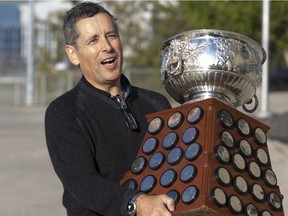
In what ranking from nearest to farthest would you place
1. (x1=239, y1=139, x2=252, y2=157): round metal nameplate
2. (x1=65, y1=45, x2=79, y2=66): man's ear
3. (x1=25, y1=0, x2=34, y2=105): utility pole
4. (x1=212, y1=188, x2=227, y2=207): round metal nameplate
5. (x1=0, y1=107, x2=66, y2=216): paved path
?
1. (x1=212, y1=188, x2=227, y2=207): round metal nameplate
2. (x1=239, y1=139, x2=252, y2=157): round metal nameplate
3. (x1=65, y1=45, x2=79, y2=66): man's ear
4. (x1=0, y1=107, x2=66, y2=216): paved path
5. (x1=25, y1=0, x2=34, y2=105): utility pole

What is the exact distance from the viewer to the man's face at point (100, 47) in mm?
3496

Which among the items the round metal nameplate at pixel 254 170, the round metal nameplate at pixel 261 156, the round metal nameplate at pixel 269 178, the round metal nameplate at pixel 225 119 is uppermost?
the round metal nameplate at pixel 225 119

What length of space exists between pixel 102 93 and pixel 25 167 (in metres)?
9.41

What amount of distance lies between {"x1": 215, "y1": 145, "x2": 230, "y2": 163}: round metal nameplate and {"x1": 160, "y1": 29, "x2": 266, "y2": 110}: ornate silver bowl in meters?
0.44

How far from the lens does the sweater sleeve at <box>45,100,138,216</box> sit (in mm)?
3232

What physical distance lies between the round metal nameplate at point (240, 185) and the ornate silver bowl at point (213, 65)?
0.49 metres

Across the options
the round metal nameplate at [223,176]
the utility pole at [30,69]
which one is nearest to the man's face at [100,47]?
the round metal nameplate at [223,176]

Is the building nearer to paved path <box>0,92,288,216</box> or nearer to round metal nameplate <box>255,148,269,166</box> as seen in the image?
paved path <box>0,92,288,216</box>

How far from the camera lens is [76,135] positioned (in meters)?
3.42

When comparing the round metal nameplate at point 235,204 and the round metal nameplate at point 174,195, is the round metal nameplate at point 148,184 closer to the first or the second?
the round metal nameplate at point 174,195

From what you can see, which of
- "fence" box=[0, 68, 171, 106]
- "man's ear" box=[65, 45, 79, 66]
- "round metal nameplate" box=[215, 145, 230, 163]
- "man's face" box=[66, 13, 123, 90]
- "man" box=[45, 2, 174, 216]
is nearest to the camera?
"round metal nameplate" box=[215, 145, 230, 163]

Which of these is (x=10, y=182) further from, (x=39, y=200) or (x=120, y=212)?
(x=120, y=212)

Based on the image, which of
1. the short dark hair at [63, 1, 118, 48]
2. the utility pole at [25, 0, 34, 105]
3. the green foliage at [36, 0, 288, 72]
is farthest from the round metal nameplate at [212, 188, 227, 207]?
the green foliage at [36, 0, 288, 72]

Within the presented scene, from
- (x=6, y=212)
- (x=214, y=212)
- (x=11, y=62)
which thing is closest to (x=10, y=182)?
(x=6, y=212)
